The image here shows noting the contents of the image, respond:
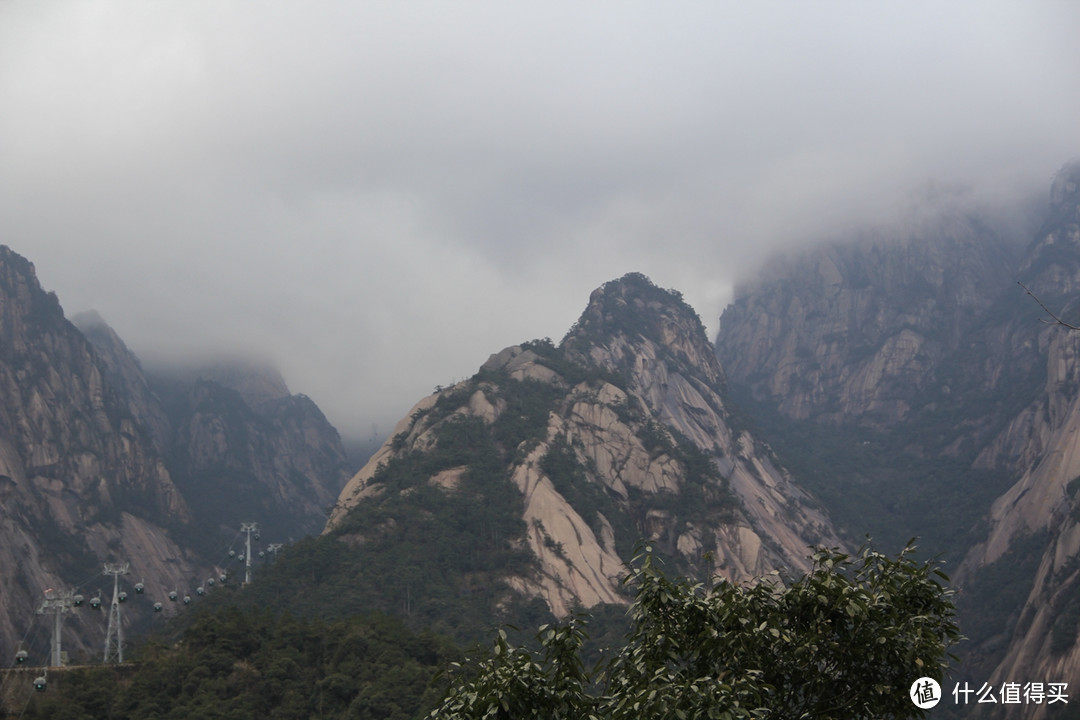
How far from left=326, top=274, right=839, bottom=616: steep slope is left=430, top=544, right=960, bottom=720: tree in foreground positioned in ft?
249

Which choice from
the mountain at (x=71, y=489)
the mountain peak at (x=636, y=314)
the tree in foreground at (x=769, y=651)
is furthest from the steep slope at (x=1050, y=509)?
the mountain at (x=71, y=489)

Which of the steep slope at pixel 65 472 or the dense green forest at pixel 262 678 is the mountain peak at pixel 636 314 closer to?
the steep slope at pixel 65 472

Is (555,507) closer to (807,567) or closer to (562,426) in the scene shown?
(562,426)

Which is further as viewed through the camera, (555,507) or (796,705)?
(555,507)

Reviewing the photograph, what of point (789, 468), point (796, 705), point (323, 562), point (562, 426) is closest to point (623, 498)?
point (562, 426)

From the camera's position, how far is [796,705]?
1717 cm

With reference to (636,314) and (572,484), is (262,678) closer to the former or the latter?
(572,484)

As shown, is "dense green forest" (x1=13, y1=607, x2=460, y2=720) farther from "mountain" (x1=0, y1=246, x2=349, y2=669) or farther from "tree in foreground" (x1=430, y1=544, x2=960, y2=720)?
"mountain" (x1=0, y1=246, x2=349, y2=669)

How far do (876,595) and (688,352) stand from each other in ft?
510

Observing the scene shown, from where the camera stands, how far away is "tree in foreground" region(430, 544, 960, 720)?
16484 millimetres

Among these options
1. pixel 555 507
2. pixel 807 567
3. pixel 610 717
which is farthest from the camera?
pixel 807 567

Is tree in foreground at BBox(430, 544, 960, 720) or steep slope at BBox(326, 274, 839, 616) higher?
steep slope at BBox(326, 274, 839, 616)

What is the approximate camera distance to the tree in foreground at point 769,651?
54.1ft

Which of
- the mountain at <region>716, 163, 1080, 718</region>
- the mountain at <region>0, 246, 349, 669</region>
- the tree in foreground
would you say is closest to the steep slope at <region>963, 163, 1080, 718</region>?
the mountain at <region>716, 163, 1080, 718</region>
